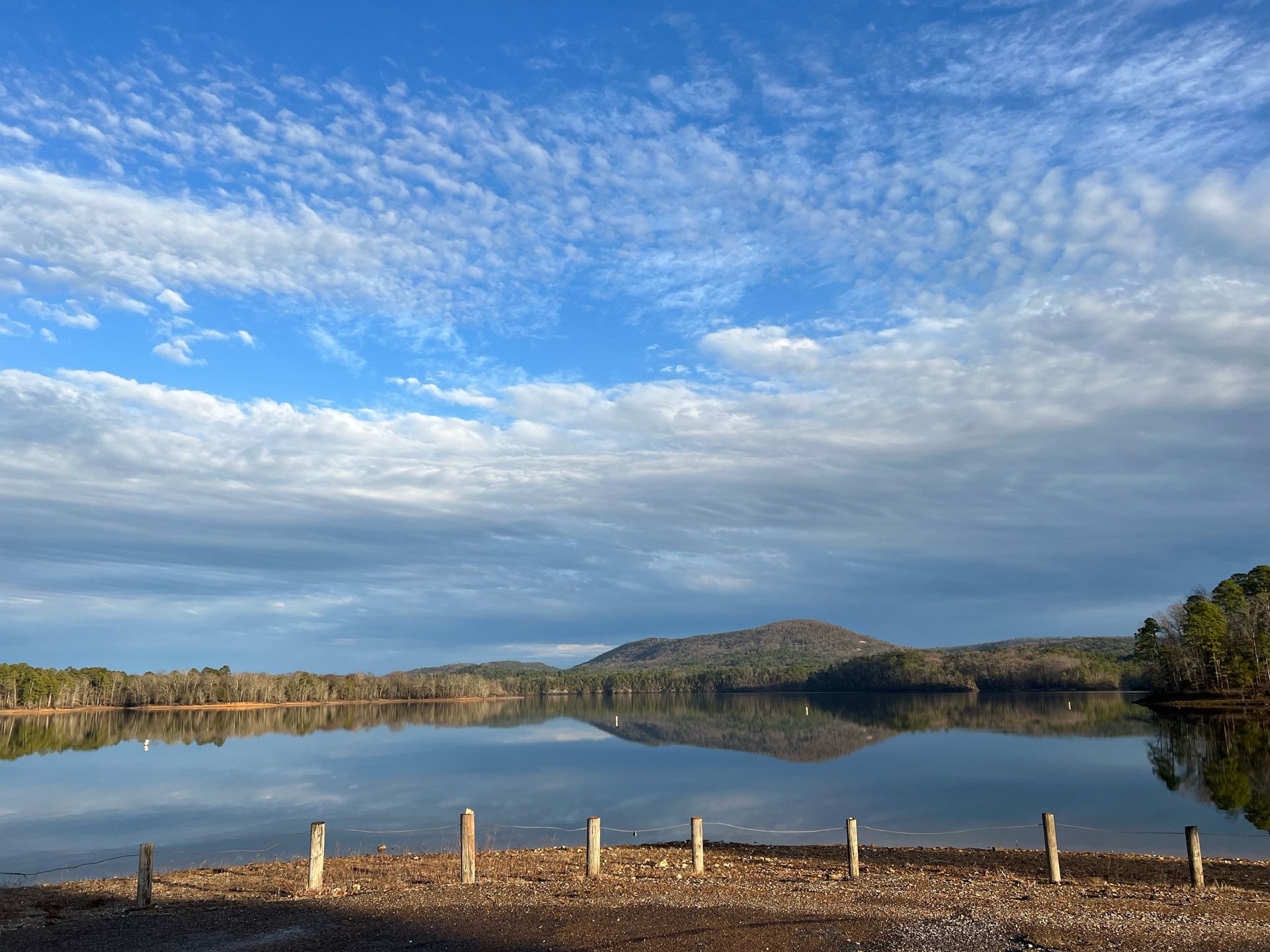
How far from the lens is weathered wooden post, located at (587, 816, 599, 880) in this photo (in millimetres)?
18234

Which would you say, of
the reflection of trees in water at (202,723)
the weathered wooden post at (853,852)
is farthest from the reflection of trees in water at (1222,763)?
the reflection of trees in water at (202,723)

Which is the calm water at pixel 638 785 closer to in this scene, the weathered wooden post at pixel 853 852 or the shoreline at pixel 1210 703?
the shoreline at pixel 1210 703

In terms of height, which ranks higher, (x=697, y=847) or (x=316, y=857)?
(x=316, y=857)

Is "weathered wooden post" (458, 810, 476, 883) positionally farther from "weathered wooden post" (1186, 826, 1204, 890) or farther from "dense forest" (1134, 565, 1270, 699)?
"dense forest" (1134, 565, 1270, 699)

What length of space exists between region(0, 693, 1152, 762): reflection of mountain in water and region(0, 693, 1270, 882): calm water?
1.07m

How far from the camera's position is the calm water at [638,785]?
30375 mm

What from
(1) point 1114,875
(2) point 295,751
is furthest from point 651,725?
(1) point 1114,875

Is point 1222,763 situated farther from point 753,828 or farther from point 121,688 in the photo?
point 121,688

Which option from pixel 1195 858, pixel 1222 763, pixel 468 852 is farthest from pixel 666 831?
pixel 1222 763

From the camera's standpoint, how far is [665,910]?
574 inches

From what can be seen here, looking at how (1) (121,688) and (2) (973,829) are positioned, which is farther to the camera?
(1) (121,688)

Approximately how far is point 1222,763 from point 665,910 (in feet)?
148

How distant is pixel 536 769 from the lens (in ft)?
190

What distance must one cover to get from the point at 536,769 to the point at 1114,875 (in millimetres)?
43444
